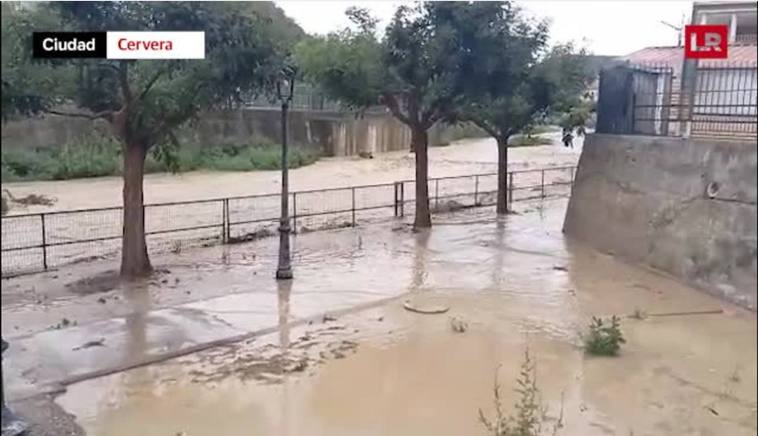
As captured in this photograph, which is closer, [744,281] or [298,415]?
[744,281]

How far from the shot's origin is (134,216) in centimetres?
830

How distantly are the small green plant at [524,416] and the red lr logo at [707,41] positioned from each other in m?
2.77

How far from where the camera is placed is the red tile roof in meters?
1.13

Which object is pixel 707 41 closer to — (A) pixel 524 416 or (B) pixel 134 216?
(A) pixel 524 416

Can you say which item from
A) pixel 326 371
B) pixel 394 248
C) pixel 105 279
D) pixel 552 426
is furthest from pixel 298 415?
pixel 394 248

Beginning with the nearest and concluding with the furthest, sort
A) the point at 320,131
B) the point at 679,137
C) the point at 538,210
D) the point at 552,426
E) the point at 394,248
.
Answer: the point at 679,137 → the point at 552,426 → the point at 394,248 → the point at 538,210 → the point at 320,131

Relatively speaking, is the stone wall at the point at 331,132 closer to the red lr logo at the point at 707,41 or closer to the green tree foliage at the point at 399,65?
the green tree foliage at the point at 399,65

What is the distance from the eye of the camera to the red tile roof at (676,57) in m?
1.13

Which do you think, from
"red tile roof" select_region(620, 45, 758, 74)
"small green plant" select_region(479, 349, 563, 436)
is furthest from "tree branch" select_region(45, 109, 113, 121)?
"red tile roof" select_region(620, 45, 758, 74)

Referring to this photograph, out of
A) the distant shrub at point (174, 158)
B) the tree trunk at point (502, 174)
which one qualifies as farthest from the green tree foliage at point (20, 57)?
the tree trunk at point (502, 174)

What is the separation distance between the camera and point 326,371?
522 cm

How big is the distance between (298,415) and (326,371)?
0.76 meters

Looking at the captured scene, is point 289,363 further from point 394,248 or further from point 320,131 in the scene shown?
point 320,131

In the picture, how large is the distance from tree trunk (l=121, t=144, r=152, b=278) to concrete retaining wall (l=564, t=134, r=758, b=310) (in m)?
7.05
